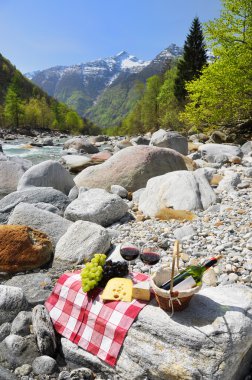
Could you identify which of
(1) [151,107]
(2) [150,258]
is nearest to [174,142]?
(2) [150,258]

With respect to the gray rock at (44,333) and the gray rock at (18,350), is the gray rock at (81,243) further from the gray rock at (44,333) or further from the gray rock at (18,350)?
the gray rock at (18,350)

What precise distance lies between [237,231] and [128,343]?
332 centimetres

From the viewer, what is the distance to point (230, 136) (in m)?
21.5

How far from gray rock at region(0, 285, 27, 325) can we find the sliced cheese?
5.78ft

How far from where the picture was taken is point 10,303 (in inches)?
163

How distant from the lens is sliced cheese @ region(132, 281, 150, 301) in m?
3.36

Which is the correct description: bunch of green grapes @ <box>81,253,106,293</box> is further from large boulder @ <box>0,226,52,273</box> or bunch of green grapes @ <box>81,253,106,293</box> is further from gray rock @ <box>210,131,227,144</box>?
gray rock @ <box>210,131,227,144</box>

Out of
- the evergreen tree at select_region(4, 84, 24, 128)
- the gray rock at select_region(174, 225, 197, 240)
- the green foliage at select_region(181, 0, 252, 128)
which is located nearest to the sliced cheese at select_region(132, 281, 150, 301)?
the gray rock at select_region(174, 225, 197, 240)

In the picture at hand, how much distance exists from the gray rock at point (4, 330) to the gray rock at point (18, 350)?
0.11 m

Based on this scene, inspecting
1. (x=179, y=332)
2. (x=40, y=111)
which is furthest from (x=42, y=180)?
(x=40, y=111)

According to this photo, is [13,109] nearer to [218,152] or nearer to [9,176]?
[9,176]

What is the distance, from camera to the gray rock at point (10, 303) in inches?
161

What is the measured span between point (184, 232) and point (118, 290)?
2757mm

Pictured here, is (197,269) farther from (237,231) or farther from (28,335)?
(237,231)
